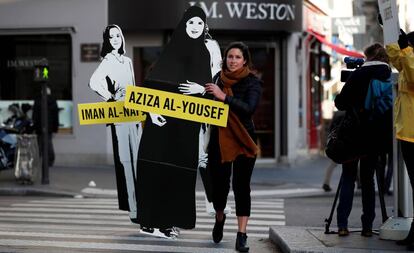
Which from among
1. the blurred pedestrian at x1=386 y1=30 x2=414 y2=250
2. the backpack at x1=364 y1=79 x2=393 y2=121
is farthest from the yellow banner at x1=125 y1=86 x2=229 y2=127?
the blurred pedestrian at x1=386 y1=30 x2=414 y2=250

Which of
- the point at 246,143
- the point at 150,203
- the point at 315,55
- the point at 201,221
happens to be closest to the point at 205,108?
the point at 246,143

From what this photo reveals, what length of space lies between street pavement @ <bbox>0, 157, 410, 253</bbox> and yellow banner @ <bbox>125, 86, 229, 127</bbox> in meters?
1.25

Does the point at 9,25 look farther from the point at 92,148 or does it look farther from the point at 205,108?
the point at 205,108

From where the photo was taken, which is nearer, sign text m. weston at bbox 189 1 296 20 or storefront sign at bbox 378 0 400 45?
storefront sign at bbox 378 0 400 45

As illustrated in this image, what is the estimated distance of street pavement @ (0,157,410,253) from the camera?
7250mm

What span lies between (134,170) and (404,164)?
2.75m

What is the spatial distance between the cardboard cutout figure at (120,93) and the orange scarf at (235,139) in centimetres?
134

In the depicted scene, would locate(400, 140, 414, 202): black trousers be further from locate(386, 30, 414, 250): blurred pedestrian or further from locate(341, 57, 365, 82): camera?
locate(341, 57, 365, 82): camera

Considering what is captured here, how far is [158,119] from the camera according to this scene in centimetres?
733

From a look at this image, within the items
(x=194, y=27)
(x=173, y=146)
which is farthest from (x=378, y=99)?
(x=173, y=146)

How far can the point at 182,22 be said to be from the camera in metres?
7.41

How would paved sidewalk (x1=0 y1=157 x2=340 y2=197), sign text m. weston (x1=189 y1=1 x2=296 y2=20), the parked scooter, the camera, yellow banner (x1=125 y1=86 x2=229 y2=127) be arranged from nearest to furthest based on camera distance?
1. yellow banner (x1=125 y1=86 x2=229 y2=127)
2. the camera
3. paved sidewalk (x1=0 y1=157 x2=340 y2=197)
4. the parked scooter
5. sign text m. weston (x1=189 y1=1 x2=296 y2=20)

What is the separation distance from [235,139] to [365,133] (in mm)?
1296

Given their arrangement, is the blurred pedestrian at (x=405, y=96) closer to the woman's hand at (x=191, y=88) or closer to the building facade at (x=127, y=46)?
the woman's hand at (x=191, y=88)
